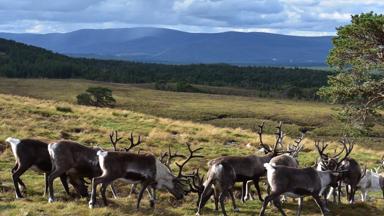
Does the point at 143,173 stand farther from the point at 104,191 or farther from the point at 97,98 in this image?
the point at 97,98

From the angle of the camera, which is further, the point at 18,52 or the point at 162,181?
the point at 18,52

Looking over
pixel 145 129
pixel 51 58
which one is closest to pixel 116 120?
pixel 145 129

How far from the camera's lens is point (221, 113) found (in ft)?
274

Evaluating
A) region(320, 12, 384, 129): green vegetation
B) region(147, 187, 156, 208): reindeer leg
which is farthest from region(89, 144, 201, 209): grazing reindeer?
region(320, 12, 384, 129): green vegetation

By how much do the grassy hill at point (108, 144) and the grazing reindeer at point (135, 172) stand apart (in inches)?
22.9

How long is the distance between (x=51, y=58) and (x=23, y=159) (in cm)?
19311

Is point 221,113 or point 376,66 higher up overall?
point 376,66

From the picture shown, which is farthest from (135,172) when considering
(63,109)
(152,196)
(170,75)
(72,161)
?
(170,75)

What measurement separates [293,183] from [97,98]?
74955 mm

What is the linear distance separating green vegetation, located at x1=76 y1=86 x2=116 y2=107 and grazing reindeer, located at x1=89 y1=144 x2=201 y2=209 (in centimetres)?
7015

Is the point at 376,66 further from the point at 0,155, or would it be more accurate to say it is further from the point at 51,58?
the point at 51,58

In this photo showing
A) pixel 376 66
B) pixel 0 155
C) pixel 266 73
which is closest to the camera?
pixel 0 155

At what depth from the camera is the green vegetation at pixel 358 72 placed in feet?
Answer: 89.4

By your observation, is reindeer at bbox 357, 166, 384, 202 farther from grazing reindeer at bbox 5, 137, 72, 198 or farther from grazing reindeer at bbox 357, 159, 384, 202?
grazing reindeer at bbox 5, 137, 72, 198
